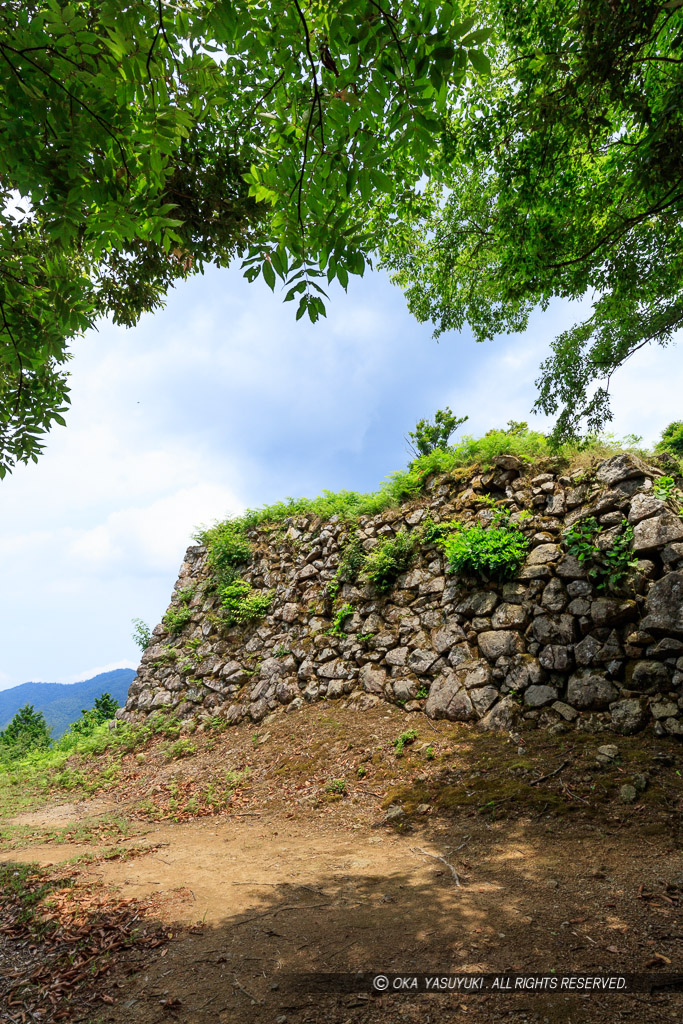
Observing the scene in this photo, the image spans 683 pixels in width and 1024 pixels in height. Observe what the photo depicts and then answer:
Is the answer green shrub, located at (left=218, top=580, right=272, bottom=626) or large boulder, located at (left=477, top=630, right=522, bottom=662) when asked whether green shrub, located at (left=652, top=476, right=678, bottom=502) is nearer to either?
large boulder, located at (left=477, top=630, right=522, bottom=662)

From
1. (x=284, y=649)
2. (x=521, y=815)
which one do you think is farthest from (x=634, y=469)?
(x=284, y=649)

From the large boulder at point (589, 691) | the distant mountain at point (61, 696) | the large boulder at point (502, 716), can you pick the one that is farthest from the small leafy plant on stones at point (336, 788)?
the distant mountain at point (61, 696)

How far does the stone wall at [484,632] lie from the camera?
6355mm

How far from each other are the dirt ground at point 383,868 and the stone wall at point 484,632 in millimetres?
541

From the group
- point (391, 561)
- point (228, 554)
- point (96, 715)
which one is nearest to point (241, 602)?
point (228, 554)

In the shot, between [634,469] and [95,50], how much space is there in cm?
790

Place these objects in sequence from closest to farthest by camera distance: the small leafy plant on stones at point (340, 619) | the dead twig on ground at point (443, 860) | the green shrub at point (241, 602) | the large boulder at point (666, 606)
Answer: the dead twig on ground at point (443, 860) < the large boulder at point (666, 606) < the small leafy plant on stones at point (340, 619) < the green shrub at point (241, 602)

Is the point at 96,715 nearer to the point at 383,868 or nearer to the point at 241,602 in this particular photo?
the point at 241,602

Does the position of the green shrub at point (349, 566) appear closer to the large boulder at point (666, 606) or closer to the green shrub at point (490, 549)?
the green shrub at point (490, 549)

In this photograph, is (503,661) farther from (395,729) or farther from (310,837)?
(310,837)

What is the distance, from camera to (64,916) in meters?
4.23

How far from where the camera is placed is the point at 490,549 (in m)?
8.07

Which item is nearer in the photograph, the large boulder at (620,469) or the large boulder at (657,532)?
the large boulder at (657,532)

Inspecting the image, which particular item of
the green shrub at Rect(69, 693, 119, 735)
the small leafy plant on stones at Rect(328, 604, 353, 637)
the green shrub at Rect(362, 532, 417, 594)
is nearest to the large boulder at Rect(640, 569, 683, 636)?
the green shrub at Rect(362, 532, 417, 594)
